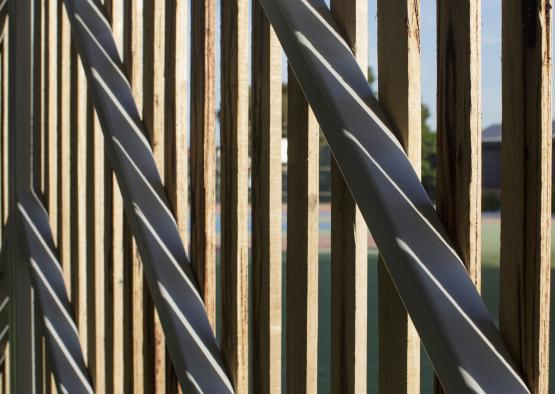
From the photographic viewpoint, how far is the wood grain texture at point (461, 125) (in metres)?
1.05

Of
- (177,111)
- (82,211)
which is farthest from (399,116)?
(82,211)

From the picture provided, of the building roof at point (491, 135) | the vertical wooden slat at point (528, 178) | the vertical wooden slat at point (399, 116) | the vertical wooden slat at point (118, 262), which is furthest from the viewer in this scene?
the vertical wooden slat at point (118, 262)

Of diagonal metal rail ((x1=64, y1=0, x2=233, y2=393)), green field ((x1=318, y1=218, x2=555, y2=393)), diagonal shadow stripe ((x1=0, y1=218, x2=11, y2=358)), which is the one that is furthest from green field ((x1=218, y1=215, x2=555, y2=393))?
diagonal metal rail ((x1=64, y1=0, x2=233, y2=393))

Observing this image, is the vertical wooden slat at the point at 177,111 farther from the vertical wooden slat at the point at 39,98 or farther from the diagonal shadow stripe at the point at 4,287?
the diagonal shadow stripe at the point at 4,287

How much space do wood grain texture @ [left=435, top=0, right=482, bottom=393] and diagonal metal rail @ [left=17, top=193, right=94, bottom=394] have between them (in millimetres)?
1665

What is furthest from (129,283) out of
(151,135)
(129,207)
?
(151,135)

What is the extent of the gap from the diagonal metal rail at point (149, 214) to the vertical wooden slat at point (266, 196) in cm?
16

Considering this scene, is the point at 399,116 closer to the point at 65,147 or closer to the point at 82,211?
the point at 82,211

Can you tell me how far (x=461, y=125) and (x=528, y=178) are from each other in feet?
0.41

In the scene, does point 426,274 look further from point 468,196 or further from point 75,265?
point 75,265

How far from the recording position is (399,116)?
117 centimetres

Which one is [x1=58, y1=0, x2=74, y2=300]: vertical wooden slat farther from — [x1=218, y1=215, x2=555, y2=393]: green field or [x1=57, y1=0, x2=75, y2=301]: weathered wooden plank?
[x1=218, y1=215, x2=555, y2=393]: green field

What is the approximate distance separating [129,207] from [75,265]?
704mm

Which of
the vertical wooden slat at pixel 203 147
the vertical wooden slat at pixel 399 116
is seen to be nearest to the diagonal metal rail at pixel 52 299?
the vertical wooden slat at pixel 203 147
